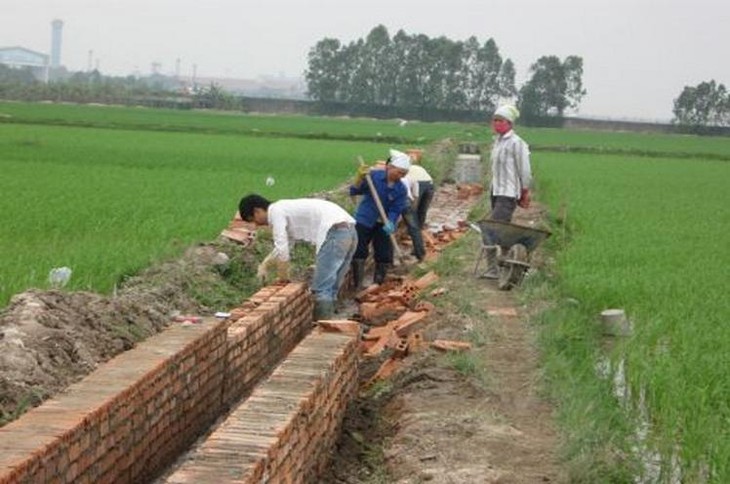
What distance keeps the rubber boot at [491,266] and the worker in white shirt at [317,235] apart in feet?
6.11

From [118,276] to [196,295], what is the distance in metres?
0.56

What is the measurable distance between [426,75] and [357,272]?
70.4 metres

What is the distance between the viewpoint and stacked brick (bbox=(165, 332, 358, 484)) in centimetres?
420

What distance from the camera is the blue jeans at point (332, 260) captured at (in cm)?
816

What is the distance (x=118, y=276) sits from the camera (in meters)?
8.05

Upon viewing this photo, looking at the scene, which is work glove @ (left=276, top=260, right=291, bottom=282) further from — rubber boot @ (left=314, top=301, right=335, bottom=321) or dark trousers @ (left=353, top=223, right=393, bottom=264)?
dark trousers @ (left=353, top=223, right=393, bottom=264)

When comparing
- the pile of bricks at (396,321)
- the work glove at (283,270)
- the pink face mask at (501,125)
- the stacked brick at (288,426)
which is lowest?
the pile of bricks at (396,321)

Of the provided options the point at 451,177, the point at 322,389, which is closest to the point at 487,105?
the point at 451,177

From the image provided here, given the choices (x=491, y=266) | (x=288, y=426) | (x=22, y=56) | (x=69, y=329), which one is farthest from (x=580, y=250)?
(x=22, y=56)

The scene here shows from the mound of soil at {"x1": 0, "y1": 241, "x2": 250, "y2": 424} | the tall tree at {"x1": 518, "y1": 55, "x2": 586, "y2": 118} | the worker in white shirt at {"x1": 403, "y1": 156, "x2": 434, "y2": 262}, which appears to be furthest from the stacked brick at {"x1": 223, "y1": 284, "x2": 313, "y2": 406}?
the tall tree at {"x1": 518, "y1": 55, "x2": 586, "y2": 118}

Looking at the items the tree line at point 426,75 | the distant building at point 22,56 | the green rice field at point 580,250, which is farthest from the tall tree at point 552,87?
the distant building at point 22,56

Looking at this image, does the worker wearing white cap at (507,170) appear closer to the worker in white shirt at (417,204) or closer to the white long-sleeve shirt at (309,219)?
the worker in white shirt at (417,204)

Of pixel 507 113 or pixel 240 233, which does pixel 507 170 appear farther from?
pixel 240 233

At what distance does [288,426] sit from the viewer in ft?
15.5
